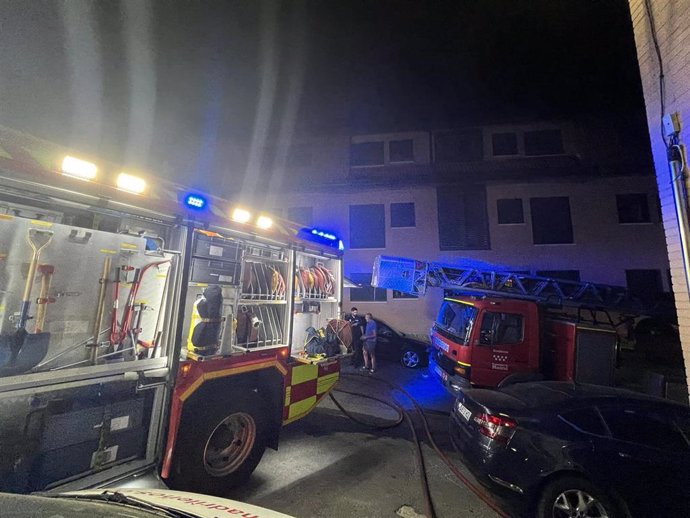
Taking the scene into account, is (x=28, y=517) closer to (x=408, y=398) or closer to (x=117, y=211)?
(x=117, y=211)

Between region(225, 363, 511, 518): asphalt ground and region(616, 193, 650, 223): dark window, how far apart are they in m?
15.0

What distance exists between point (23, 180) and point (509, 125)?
18.8 meters

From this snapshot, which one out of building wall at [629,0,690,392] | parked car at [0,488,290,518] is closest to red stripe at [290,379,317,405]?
parked car at [0,488,290,518]

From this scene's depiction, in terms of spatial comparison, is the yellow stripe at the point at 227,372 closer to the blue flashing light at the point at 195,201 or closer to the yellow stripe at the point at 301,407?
the yellow stripe at the point at 301,407

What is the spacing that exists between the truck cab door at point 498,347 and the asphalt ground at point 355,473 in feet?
4.62

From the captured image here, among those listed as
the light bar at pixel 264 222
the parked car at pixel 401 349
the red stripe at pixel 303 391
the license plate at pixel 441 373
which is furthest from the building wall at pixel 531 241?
the red stripe at pixel 303 391

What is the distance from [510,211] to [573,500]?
14.1 m

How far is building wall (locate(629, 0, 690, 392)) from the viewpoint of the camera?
2887 mm

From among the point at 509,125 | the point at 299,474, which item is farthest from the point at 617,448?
the point at 509,125

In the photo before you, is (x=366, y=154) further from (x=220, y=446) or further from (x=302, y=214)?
(x=220, y=446)

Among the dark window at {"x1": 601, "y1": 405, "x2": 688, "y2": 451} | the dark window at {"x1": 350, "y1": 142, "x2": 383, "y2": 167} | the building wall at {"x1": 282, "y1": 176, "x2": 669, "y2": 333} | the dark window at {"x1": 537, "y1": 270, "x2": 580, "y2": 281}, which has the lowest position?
the dark window at {"x1": 601, "y1": 405, "x2": 688, "y2": 451}

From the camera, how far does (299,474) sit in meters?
→ 3.71

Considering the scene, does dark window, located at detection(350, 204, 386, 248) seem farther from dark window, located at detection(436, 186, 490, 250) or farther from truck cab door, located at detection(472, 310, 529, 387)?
truck cab door, located at detection(472, 310, 529, 387)

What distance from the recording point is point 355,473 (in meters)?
3.79
